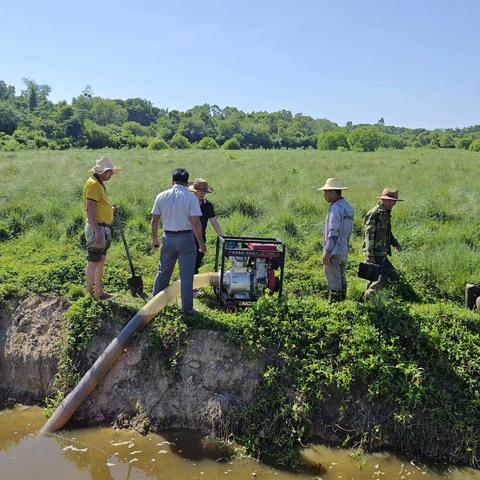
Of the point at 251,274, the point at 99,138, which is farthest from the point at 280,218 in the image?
the point at 99,138

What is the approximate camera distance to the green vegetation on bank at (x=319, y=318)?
606 centimetres

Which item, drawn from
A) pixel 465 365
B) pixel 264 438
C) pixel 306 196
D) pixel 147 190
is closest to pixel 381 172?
pixel 306 196

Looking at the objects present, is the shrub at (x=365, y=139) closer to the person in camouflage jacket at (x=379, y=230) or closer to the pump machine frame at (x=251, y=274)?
the person in camouflage jacket at (x=379, y=230)

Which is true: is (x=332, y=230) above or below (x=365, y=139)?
below

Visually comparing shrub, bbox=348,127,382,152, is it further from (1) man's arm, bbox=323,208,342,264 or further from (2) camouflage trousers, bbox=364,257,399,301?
(1) man's arm, bbox=323,208,342,264

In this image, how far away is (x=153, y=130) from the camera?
110000 mm

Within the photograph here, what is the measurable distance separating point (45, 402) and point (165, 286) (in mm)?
2315

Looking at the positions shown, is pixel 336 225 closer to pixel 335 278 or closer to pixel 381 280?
pixel 335 278

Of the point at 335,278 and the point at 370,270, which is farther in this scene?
the point at 370,270

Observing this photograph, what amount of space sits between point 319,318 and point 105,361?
2931mm

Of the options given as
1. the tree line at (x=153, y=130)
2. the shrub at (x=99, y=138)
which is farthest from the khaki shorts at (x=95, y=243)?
the shrub at (x=99, y=138)

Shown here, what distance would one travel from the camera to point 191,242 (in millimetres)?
6926

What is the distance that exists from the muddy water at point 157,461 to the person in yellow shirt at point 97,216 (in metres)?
2.25

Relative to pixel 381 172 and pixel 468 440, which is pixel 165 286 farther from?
pixel 381 172
